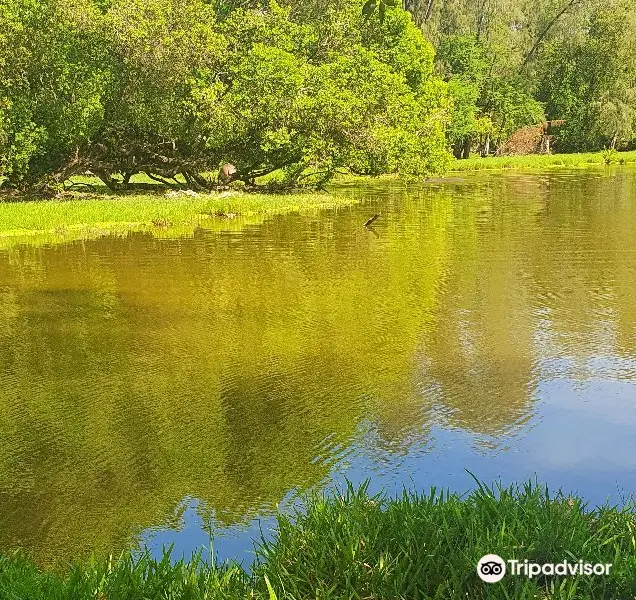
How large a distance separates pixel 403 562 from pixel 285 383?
484cm

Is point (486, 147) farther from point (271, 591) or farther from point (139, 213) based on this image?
point (271, 591)

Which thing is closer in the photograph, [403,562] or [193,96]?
[403,562]

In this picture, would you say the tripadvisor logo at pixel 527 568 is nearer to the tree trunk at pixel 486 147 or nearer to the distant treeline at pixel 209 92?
the distant treeline at pixel 209 92

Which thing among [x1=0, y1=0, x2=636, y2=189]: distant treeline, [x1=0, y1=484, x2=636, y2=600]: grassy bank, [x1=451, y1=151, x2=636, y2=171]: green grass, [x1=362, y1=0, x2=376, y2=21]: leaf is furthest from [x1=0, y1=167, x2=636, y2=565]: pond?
[x1=451, y1=151, x2=636, y2=171]: green grass

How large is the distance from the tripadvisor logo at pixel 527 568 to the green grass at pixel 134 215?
18926mm

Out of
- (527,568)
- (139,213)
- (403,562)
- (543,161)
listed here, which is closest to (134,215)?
(139,213)

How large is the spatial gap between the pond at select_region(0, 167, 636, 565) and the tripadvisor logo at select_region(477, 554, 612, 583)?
1892 millimetres

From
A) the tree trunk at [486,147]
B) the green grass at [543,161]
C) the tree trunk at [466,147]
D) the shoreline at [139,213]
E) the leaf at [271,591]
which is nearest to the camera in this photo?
the leaf at [271,591]

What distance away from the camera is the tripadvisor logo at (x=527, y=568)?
373cm

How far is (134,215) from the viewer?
24.5 metres

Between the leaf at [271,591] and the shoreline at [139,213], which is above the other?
the leaf at [271,591]

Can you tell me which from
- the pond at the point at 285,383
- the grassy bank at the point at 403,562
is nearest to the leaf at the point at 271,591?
the grassy bank at the point at 403,562

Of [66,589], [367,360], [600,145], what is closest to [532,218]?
[367,360]

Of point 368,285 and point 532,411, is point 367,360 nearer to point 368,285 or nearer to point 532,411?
point 532,411
